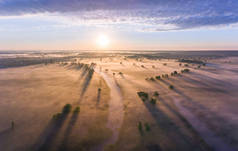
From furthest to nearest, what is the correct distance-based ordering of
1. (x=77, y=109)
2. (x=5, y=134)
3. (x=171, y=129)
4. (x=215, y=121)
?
1. (x=77, y=109)
2. (x=215, y=121)
3. (x=171, y=129)
4. (x=5, y=134)

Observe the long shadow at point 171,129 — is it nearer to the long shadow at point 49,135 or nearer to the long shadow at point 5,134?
the long shadow at point 49,135

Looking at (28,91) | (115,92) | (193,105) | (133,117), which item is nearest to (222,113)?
(193,105)

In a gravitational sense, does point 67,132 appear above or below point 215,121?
below

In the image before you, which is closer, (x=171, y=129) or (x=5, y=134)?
(x=5, y=134)

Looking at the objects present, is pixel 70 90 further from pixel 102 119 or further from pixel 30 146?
pixel 30 146

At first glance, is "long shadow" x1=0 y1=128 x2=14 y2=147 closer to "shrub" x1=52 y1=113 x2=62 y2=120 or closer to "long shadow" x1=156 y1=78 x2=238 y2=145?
"shrub" x1=52 y1=113 x2=62 y2=120

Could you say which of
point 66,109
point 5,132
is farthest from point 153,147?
point 5,132

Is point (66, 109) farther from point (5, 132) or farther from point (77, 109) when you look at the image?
point (5, 132)

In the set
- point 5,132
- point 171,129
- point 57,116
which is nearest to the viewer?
point 5,132

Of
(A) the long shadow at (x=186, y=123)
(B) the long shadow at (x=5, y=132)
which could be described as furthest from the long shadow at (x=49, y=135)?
(A) the long shadow at (x=186, y=123)
